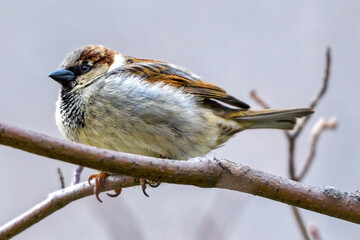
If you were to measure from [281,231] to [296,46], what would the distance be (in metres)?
1.62

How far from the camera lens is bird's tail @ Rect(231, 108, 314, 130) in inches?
135

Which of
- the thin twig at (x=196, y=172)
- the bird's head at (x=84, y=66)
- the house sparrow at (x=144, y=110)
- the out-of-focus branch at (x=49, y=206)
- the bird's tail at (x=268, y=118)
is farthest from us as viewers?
the bird's tail at (x=268, y=118)

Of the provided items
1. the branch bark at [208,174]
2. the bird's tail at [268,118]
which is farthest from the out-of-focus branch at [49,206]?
the bird's tail at [268,118]

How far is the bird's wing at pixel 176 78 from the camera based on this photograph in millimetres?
3254

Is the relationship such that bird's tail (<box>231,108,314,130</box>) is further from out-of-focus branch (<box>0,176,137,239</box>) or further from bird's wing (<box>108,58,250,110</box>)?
out-of-focus branch (<box>0,176,137,239</box>)

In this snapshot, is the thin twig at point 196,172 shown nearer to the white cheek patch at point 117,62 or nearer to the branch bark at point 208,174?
the branch bark at point 208,174

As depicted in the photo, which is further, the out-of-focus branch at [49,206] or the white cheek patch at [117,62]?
the white cheek patch at [117,62]

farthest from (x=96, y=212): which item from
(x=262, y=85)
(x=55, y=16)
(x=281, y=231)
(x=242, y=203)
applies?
(x=55, y=16)

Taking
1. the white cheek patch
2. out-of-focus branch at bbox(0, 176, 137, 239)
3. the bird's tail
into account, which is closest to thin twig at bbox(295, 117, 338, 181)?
the bird's tail

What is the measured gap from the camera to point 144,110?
2977 millimetres

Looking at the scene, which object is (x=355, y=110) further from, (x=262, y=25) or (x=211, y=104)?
(x=211, y=104)

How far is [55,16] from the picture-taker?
543 cm

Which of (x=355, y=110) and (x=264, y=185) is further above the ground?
(x=264, y=185)

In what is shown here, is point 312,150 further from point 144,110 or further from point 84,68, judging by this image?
point 84,68
